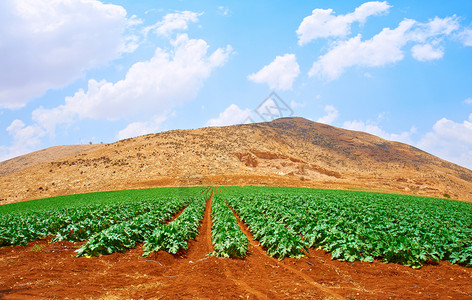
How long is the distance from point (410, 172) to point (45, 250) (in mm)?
92988

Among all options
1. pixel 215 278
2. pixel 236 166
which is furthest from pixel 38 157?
pixel 215 278

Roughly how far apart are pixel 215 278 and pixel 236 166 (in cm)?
5768

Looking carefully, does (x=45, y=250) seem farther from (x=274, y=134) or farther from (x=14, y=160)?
(x=14, y=160)

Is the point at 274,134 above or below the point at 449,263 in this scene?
above

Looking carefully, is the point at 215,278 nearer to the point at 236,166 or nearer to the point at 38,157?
the point at 236,166

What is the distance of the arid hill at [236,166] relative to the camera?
5416cm

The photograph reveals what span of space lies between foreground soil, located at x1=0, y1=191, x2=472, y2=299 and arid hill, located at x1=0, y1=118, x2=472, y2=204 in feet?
151

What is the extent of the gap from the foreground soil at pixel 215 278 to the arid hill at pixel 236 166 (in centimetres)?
4601

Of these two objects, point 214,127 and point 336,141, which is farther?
point 336,141

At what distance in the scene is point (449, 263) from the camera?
8.37m

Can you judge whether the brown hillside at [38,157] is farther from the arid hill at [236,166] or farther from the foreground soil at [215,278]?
the foreground soil at [215,278]

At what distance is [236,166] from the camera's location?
212 feet

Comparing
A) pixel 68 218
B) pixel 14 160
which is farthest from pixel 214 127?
pixel 14 160

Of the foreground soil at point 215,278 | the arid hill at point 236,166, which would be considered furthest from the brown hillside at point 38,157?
the foreground soil at point 215,278
